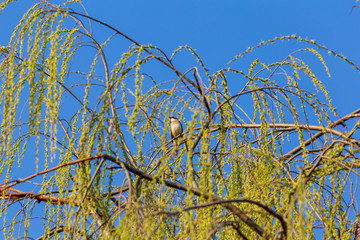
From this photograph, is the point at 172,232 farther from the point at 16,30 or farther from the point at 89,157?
the point at 16,30

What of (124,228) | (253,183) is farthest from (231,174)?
(124,228)

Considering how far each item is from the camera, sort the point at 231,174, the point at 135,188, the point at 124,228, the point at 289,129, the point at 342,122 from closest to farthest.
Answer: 1. the point at 124,228
2. the point at 135,188
3. the point at 231,174
4. the point at 342,122
5. the point at 289,129

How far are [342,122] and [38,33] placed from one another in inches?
67.0

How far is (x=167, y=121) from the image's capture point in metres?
2.72

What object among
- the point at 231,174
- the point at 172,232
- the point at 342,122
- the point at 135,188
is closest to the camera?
the point at 135,188

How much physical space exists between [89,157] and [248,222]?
0.76 m

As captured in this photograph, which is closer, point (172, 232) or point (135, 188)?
point (135, 188)

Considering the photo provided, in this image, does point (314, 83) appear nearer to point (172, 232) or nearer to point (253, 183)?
point (253, 183)

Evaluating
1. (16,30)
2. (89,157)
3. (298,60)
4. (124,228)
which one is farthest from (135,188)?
(298,60)

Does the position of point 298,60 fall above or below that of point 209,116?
above

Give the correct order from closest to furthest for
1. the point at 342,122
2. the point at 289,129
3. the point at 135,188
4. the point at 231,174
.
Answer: the point at 135,188, the point at 231,174, the point at 342,122, the point at 289,129

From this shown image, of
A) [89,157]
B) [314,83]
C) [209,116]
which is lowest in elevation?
[89,157]

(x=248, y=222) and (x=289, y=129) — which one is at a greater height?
(x=289, y=129)

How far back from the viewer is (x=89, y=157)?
2.22 m
